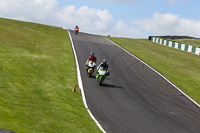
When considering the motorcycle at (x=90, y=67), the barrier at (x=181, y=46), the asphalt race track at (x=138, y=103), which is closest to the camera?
the asphalt race track at (x=138, y=103)

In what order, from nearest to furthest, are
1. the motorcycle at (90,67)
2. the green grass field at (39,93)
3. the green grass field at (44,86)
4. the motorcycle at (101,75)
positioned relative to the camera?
1. the green grass field at (39,93)
2. the green grass field at (44,86)
3. the motorcycle at (101,75)
4. the motorcycle at (90,67)

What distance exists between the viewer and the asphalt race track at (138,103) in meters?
14.0

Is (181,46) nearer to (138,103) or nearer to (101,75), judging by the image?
(101,75)

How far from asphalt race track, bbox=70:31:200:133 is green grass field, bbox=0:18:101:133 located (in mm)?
1036

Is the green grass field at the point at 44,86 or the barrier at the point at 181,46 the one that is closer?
the green grass field at the point at 44,86

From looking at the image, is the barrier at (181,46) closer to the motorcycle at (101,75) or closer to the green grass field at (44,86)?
the green grass field at (44,86)

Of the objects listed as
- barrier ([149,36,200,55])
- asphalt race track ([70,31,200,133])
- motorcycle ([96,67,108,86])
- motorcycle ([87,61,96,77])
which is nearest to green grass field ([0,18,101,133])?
asphalt race track ([70,31,200,133])

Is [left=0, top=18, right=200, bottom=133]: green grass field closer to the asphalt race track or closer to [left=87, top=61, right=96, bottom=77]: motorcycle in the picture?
the asphalt race track

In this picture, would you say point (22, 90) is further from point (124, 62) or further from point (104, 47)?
point (104, 47)

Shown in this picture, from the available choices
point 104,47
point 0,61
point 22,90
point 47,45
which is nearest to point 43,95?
point 22,90

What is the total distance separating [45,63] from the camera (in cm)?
2389

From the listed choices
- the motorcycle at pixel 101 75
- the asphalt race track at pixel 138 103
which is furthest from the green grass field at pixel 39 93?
the motorcycle at pixel 101 75

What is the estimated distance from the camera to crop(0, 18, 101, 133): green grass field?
11.3m

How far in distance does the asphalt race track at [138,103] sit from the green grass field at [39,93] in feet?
3.40
